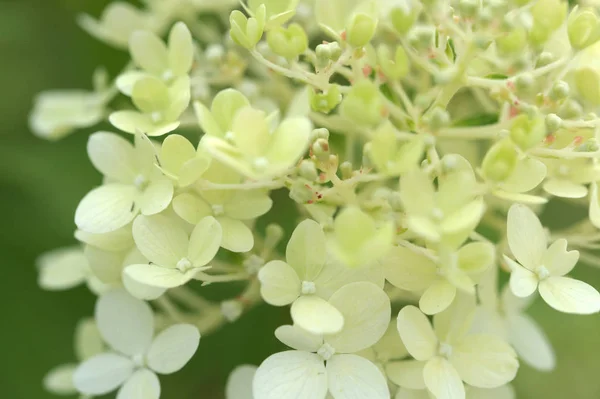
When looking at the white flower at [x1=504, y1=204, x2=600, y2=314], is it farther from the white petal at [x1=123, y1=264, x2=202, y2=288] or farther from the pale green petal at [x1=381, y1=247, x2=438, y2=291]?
the white petal at [x1=123, y1=264, x2=202, y2=288]

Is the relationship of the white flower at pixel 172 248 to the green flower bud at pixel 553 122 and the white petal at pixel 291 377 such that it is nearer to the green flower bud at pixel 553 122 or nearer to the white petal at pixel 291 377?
the white petal at pixel 291 377

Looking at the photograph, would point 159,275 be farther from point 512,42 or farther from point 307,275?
point 512,42

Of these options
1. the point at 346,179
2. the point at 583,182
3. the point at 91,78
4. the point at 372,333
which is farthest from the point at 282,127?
the point at 91,78

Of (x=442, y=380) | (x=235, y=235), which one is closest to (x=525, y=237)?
(x=442, y=380)

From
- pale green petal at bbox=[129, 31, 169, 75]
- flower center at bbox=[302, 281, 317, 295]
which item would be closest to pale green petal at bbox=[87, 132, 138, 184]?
pale green petal at bbox=[129, 31, 169, 75]

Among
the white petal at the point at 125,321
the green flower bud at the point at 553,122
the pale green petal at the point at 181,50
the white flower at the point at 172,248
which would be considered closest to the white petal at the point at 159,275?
the white flower at the point at 172,248

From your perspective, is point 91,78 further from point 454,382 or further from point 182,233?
point 454,382

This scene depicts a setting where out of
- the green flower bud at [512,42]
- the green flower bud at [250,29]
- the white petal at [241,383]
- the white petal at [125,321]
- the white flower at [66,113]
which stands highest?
the green flower bud at [512,42]
